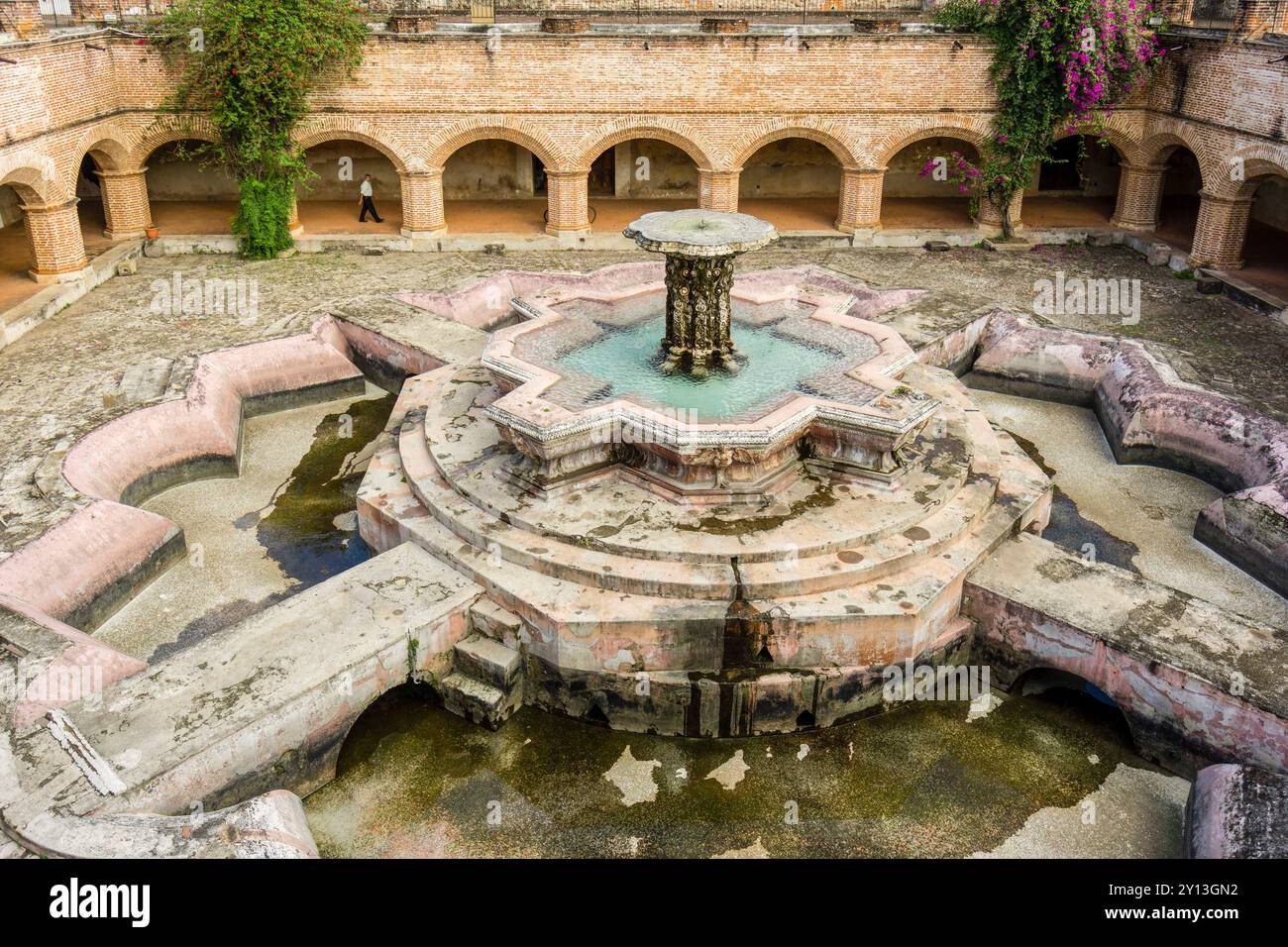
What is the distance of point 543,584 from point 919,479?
131 inches

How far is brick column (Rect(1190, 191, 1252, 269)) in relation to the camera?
14.9 meters

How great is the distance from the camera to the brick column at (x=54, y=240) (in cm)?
1410

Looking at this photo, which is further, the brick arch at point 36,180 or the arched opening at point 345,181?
the arched opening at point 345,181

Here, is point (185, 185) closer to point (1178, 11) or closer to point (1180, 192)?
point (1178, 11)

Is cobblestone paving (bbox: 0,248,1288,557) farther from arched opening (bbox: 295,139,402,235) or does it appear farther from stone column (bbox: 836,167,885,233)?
arched opening (bbox: 295,139,402,235)

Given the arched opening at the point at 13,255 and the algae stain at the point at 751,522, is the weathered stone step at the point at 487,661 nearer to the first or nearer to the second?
the algae stain at the point at 751,522

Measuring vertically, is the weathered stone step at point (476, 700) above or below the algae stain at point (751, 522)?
below

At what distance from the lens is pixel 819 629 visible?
24.1 feet

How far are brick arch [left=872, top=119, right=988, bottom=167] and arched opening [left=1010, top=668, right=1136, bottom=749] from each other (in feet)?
35.6

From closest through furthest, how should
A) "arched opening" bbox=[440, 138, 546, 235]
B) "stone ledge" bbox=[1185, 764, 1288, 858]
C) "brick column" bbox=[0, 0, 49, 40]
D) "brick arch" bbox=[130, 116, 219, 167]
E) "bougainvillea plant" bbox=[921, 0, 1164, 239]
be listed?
"stone ledge" bbox=[1185, 764, 1288, 858] < "brick column" bbox=[0, 0, 49, 40] < "bougainvillea plant" bbox=[921, 0, 1164, 239] < "brick arch" bbox=[130, 116, 219, 167] < "arched opening" bbox=[440, 138, 546, 235]

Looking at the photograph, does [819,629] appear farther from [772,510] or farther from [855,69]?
[855,69]

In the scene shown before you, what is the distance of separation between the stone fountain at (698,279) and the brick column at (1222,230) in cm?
903

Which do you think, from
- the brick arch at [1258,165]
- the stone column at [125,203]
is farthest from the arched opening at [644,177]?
the brick arch at [1258,165]

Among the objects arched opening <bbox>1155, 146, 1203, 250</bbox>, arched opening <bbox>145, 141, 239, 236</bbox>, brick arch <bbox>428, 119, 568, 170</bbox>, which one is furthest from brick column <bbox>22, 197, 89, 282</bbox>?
arched opening <bbox>1155, 146, 1203, 250</bbox>
